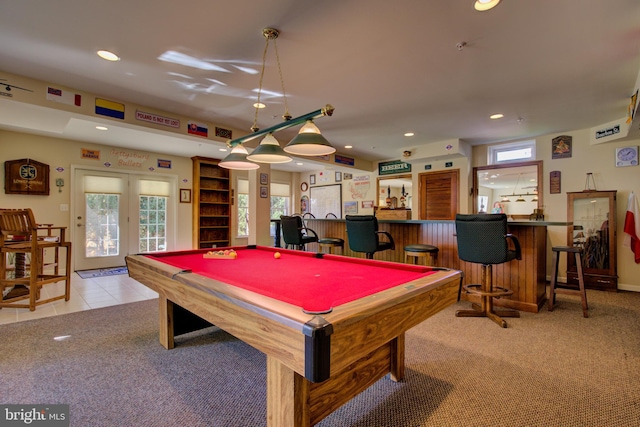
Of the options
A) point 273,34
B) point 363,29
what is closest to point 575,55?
point 363,29

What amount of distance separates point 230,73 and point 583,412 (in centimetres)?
364

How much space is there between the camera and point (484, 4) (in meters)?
1.92

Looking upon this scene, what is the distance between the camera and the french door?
568 centimetres

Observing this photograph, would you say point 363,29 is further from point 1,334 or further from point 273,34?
point 1,334

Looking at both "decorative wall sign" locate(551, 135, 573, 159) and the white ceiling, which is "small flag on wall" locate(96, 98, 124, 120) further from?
"decorative wall sign" locate(551, 135, 573, 159)

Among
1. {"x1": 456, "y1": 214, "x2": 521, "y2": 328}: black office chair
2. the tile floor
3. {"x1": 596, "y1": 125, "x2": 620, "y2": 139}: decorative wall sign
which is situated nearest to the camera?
{"x1": 456, "y1": 214, "x2": 521, "y2": 328}: black office chair

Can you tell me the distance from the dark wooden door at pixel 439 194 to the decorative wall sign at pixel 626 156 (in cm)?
225

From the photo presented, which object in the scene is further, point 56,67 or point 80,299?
point 80,299

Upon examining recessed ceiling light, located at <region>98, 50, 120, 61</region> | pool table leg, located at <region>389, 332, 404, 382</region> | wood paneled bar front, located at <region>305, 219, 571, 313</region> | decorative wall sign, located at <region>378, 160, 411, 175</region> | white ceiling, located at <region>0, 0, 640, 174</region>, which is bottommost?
pool table leg, located at <region>389, 332, 404, 382</region>

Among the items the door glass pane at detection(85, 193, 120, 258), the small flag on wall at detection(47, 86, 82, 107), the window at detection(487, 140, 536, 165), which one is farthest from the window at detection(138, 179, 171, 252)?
the window at detection(487, 140, 536, 165)

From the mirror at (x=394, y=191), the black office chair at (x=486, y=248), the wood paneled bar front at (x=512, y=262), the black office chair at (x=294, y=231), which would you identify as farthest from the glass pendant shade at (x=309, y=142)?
the mirror at (x=394, y=191)

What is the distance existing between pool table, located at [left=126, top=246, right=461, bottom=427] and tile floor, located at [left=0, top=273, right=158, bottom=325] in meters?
1.87

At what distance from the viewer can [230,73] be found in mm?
2904

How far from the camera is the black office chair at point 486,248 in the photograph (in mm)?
2878
